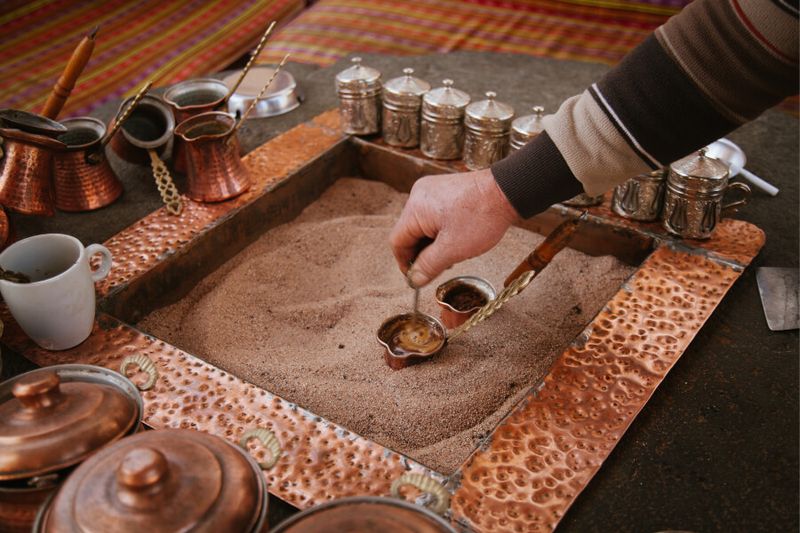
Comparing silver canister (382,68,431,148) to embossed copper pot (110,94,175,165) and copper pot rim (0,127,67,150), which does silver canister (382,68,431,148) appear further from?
copper pot rim (0,127,67,150)

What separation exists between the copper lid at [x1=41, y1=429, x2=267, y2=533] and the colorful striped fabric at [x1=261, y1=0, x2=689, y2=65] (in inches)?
79.7

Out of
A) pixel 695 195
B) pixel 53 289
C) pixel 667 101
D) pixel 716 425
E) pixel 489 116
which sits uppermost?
pixel 667 101

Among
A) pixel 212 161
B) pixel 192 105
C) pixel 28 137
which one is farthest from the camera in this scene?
pixel 192 105

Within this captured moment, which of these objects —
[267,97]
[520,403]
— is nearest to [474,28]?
[267,97]

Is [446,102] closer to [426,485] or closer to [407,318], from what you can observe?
[407,318]

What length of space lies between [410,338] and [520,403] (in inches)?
11.8

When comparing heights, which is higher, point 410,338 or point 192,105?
point 192,105

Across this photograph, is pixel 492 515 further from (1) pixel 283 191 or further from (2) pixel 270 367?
(1) pixel 283 191

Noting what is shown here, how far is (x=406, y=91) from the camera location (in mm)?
1641

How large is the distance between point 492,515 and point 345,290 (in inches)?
27.3

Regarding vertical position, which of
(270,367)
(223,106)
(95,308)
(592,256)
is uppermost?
(223,106)

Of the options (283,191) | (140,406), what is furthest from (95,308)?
(283,191)

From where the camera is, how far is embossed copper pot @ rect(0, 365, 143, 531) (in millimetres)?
645

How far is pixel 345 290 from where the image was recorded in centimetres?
142
